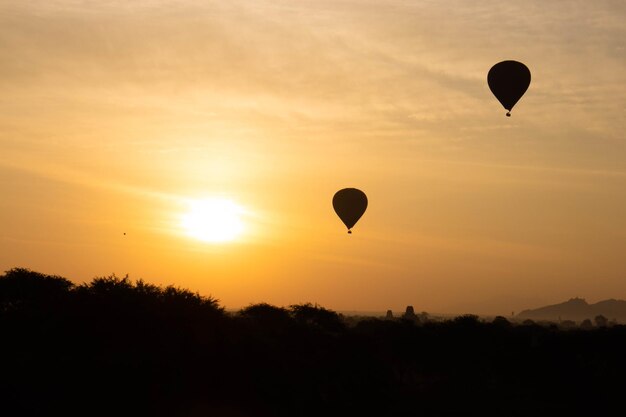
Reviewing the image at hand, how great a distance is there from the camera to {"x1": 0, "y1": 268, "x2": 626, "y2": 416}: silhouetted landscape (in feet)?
124

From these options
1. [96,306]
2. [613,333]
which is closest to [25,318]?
[96,306]

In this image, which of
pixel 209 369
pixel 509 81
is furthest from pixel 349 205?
pixel 209 369

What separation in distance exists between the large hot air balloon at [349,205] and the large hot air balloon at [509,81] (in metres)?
18.7

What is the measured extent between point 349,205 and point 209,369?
41.7m

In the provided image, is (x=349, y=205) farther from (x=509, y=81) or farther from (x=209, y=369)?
(x=209, y=369)

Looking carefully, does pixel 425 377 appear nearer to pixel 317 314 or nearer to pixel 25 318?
pixel 317 314

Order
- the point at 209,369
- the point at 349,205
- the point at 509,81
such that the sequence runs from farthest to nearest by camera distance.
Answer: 1. the point at 349,205
2. the point at 509,81
3. the point at 209,369

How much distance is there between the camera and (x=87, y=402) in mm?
36844

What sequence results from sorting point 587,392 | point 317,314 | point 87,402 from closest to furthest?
point 87,402, point 587,392, point 317,314

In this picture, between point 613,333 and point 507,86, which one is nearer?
point 507,86

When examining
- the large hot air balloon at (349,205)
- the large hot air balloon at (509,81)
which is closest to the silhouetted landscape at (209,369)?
the large hot air balloon at (349,205)

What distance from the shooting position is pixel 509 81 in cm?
6862

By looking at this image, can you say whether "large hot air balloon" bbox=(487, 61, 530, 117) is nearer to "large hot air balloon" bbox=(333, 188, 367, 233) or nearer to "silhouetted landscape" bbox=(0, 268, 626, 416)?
"large hot air balloon" bbox=(333, 188, 367, 233)

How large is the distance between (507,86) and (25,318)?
3981cm
